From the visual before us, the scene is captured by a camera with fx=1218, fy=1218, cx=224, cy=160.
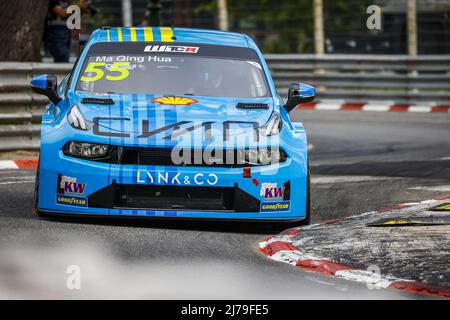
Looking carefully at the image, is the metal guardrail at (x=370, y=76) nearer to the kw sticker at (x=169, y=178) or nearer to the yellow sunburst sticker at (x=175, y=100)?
the yellow sunburst sticker at (x=175, y=100)

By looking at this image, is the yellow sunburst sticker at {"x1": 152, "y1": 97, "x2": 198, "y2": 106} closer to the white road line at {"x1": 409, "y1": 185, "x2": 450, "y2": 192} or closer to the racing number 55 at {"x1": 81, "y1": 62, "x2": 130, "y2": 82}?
the racing number 55 at {"x1": 81, "y1": 62, "x2": 130, "y2": 82}

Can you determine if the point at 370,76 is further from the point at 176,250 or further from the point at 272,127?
the point at 176,250

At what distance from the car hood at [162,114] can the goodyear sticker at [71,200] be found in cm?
57

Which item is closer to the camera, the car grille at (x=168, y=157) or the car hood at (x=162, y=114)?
the car grille at (x=168, y=157)

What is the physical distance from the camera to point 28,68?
47.0 ft

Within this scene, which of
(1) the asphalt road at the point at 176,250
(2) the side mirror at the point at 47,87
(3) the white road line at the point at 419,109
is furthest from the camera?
(3) the white road line at the point at 419,109

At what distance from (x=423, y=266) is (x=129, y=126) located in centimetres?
254

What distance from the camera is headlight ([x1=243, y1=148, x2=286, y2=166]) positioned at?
910cm

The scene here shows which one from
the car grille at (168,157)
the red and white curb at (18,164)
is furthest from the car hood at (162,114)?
the red and white curb at (18,164)

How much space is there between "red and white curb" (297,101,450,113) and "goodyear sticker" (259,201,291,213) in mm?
13752

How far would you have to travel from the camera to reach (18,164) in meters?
13.5

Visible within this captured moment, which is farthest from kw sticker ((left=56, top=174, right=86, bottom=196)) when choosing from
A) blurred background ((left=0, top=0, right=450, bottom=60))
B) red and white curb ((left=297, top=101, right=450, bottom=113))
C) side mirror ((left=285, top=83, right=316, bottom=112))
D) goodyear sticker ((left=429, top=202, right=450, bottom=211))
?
red and white curb ((left=297, top=101, right=450, bottom=113))

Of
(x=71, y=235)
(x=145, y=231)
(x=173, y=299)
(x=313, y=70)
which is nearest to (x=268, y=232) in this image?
(x=145, y=231)

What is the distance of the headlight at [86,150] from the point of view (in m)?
8.98
